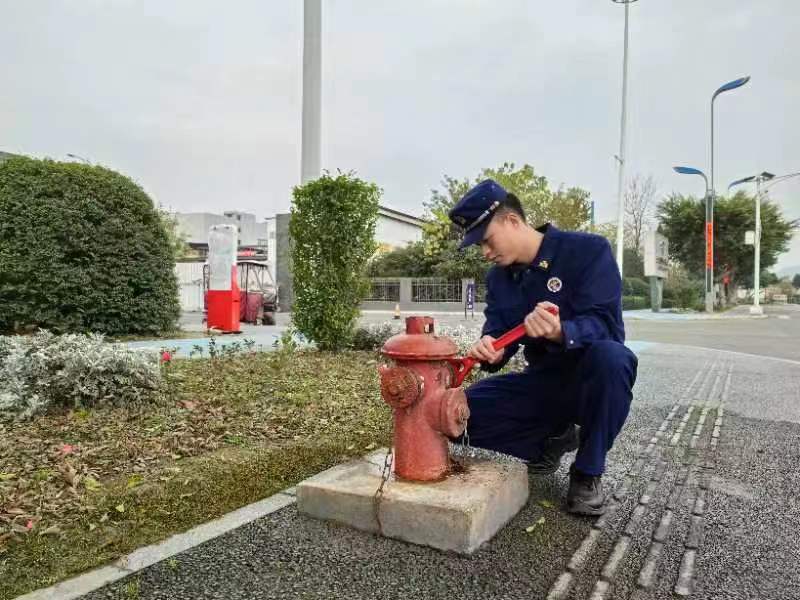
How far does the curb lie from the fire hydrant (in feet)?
1.88

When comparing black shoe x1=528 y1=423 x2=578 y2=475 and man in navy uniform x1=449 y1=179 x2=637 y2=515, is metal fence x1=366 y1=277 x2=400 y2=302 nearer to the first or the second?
black shoe x1=528 y1=423 x2=578 y2=475

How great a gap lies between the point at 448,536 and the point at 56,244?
292 inches

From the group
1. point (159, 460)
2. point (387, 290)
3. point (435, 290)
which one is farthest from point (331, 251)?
point (387, 290)

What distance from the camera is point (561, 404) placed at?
2662 millimetres

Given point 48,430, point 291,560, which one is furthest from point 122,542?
point 48,430

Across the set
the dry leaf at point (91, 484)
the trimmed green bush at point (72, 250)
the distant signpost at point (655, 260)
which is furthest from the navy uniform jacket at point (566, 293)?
the distant signpost at point (655, 260)

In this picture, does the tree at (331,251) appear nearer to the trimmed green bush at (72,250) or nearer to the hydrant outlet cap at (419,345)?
the trimmed green bush at (72,250)

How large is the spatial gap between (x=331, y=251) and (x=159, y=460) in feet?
13.7

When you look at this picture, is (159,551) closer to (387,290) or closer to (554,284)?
(554,284)

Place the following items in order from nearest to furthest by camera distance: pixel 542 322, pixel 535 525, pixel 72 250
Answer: pixel 542 322
pixel 535 525
pixel 72 250

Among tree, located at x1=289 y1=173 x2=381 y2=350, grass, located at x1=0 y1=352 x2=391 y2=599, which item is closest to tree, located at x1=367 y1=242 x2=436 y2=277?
tree, located at x1=289 y1=173 x2=381 y2=350

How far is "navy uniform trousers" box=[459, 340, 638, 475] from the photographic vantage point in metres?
2.37

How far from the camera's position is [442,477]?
2.37m

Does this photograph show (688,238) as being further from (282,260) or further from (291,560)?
(291,560)
